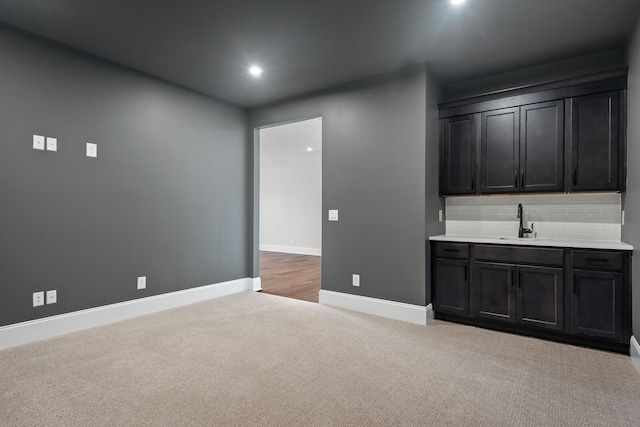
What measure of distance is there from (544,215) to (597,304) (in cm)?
104

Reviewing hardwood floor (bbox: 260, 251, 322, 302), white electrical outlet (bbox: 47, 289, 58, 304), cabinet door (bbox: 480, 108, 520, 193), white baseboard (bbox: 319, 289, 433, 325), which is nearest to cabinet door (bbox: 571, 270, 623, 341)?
cabinet door (bbox: 480, 108, 520, 193)

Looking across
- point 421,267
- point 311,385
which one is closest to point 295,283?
point 421,267

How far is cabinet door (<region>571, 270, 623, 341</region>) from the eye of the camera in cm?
267

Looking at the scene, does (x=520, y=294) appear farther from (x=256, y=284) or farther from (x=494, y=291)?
(x=256, y=284)

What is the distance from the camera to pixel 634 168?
257 cm

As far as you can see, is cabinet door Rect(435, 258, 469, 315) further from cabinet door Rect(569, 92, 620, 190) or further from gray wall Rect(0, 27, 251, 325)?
gray wall Rect(0, 27, 251, 325)

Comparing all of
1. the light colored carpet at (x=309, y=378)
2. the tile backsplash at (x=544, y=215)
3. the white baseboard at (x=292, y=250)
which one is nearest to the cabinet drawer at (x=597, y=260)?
the tile backsplash at (x=544, y=215)

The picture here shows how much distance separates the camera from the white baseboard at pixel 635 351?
7.82 ft

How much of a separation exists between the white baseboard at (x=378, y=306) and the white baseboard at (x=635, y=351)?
5.15 ft

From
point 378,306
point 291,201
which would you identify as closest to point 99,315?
point 378,306

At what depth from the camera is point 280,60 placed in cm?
334

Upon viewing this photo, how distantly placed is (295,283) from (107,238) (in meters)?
2.86

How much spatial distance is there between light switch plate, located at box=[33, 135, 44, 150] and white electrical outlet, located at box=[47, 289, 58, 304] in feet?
4.25

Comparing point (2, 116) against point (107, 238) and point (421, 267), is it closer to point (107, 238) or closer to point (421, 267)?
point (107, 238)
